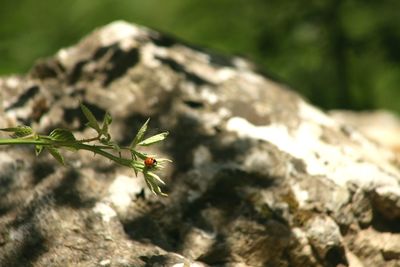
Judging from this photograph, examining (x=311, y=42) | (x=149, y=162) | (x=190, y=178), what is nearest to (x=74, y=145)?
(x=149, y=162)

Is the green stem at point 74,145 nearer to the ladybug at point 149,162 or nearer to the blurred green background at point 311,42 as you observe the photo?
the ladybug at point 149,162

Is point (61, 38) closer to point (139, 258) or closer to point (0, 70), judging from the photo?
point (0, 70)

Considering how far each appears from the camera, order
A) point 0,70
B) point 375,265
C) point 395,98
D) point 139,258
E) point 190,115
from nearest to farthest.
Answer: point 139,258, point 375,265, point 190,115, point 0,70, point 395,98

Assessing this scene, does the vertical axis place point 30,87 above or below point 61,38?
below

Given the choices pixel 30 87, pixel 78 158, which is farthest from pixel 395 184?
pixel 30 87

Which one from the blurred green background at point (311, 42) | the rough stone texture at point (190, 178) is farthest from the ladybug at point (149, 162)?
the blurred green background at point (311, 42)

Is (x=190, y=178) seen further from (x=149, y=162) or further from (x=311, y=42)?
(x=311, y=42)
